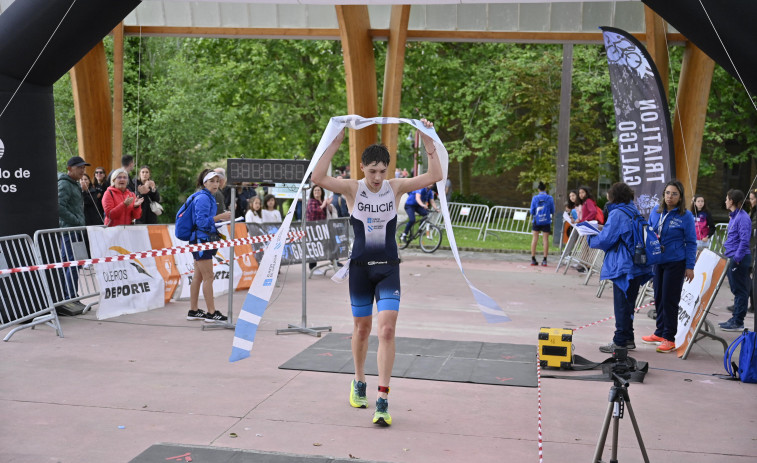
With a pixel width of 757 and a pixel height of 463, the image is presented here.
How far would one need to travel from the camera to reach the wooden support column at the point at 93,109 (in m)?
19.2

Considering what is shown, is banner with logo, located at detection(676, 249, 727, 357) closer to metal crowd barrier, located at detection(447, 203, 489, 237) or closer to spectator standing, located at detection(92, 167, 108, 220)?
spectator standing, located at detection(92, 167, 108, 220)

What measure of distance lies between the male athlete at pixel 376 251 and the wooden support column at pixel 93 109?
48.3 feet

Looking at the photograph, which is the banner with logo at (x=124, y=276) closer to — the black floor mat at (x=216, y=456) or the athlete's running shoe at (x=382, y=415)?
the black floor mat at (x=216, y=456)

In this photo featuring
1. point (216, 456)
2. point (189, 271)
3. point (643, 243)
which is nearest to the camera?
point (216, 456)

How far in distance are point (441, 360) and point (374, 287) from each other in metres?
2.28

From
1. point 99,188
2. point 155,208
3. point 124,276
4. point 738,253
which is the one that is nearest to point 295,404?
point 124,276

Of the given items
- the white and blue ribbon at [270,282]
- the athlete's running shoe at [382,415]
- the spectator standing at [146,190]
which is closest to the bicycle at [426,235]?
the spectator standing at [146,190]

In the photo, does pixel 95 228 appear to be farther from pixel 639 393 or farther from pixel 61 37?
pixel 639 393

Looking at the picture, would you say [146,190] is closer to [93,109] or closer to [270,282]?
[93,109]

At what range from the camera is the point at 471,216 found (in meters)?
26.6

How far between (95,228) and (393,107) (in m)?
10.3

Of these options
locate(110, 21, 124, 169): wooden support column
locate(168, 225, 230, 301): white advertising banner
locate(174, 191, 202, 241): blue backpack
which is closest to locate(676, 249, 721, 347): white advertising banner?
locate(174, 191, 202, 241): blue backpack

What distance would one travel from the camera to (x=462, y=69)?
31.0 metres

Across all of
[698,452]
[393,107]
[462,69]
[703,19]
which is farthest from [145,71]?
[698,452]
